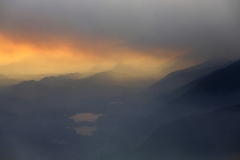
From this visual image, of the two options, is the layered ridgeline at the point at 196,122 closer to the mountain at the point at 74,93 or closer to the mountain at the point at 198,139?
the mountain at the point at 198,139

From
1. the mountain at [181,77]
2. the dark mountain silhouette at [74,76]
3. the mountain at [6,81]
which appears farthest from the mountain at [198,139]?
the mountain at [6,81]

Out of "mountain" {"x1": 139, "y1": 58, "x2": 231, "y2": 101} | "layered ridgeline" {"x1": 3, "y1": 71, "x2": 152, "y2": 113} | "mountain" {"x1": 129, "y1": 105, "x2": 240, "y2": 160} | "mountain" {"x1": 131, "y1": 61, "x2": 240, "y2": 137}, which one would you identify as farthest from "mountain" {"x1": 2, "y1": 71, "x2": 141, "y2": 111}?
"mountain" {"x1": 129, "y1": 105, "x2": 240, "y2": 160}

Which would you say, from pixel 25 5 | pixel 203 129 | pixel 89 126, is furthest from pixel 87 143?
pixel 25 5

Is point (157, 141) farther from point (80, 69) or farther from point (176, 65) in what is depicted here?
point (80, 69)

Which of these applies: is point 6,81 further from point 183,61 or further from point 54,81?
point 183,61

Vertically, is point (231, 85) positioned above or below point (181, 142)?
above

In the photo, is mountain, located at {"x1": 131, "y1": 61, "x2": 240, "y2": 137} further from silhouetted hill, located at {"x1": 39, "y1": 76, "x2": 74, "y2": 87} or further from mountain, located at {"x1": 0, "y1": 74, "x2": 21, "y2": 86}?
mountain, located at {"x1": 0, "y1": 74, "x2": 21, "y2": 86}
